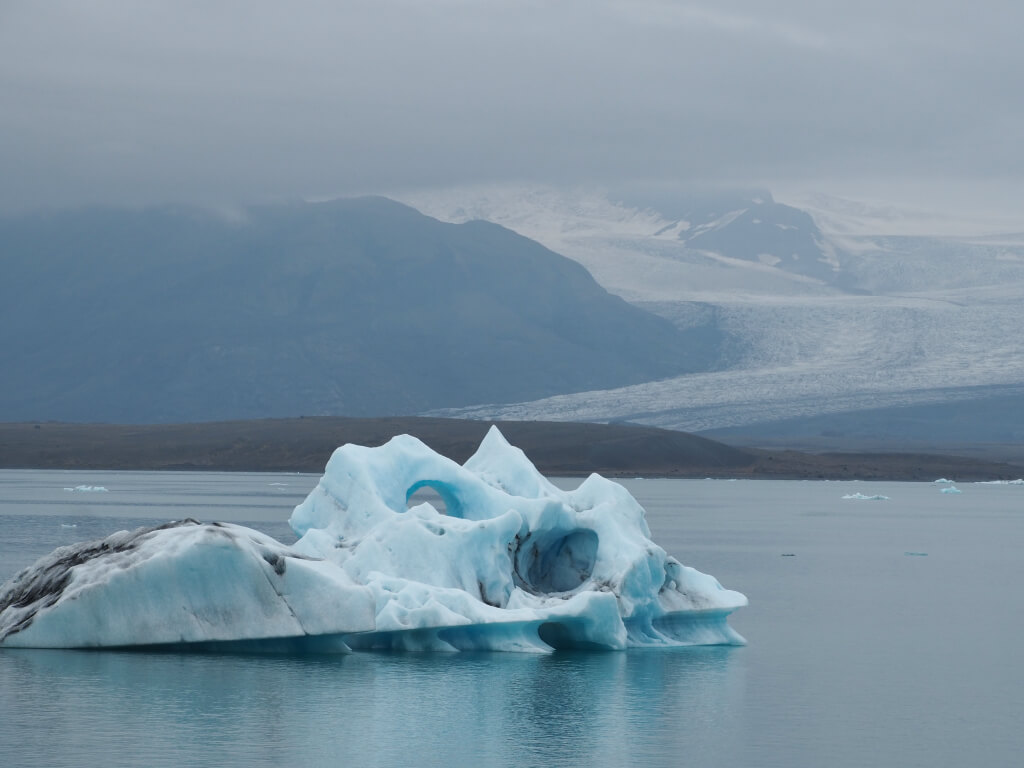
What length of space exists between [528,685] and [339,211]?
5880 inches

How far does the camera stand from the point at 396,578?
1667 cm

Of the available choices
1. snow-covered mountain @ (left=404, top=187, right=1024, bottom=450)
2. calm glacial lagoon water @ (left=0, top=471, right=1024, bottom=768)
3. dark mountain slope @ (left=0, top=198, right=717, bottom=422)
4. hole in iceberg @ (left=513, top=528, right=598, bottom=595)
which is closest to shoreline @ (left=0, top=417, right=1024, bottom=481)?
snow-covered mountain @ (left=404, top=187, right=1024, bottom=450)

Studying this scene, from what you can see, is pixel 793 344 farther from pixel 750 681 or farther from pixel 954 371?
pixel 750 681

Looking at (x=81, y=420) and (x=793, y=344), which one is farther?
(x=81, y=420)

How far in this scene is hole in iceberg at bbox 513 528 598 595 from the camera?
1834cm

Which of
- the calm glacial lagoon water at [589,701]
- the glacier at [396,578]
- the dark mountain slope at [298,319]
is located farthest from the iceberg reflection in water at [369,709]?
the dark mountain slope at [298,319]

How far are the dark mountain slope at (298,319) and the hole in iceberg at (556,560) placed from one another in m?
106

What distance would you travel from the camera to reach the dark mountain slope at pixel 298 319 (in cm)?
13838

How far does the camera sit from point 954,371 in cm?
9512

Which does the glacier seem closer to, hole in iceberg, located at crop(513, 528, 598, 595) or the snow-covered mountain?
hole in iceberg, located at crop(513, 528, 598, 595)

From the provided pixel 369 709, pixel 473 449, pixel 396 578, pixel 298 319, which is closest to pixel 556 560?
pixel 396 578

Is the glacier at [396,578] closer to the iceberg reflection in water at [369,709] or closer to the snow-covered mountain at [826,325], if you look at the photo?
the iceberg reflection in water at [369,709]

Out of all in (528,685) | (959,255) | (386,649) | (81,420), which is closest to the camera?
A: (528,685)

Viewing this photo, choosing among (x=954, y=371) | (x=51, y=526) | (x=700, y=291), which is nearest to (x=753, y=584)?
(x=51, y=526)
